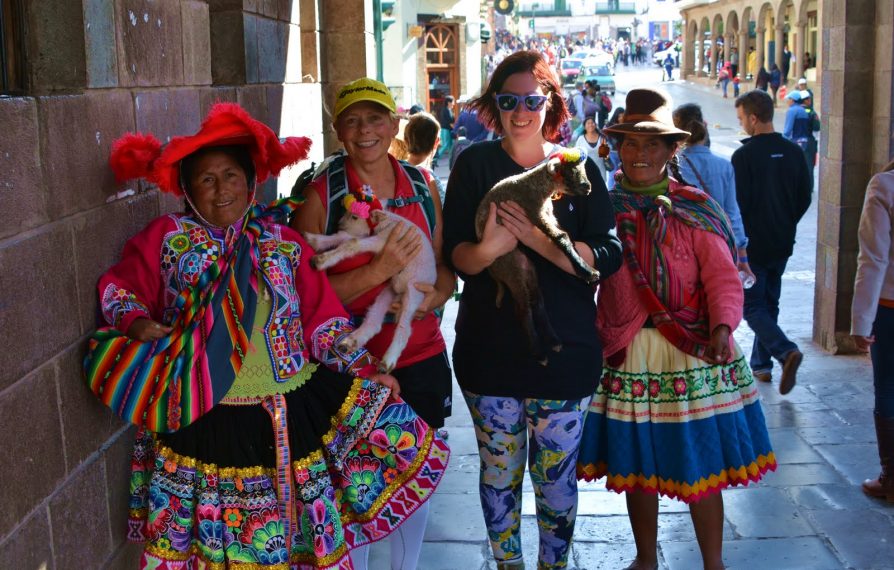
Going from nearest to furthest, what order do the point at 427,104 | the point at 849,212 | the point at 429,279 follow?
the point at 429,279, the point at 849,212, the point at 427,104

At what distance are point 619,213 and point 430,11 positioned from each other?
2580 cm

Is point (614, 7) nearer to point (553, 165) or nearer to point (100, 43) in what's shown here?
point (553, 165)

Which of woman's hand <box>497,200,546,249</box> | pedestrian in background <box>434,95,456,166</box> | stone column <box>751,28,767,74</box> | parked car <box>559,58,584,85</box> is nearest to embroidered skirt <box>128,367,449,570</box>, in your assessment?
woman's hand <box>497,200,546,249</box>

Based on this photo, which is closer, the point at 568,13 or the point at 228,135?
the point at 228,135

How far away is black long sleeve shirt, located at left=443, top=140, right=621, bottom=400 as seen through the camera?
3756 millimetres

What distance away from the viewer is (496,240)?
12.0ft

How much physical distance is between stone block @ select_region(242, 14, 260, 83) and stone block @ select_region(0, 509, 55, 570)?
3059 mm

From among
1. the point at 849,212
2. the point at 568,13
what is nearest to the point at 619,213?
the point at 849,212

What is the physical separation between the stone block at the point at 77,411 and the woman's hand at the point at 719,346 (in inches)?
86.4

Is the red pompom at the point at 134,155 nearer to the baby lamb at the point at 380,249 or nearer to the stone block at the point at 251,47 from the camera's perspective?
the baby lamb at the point at 380,249

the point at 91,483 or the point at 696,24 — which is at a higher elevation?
the point at 696,24

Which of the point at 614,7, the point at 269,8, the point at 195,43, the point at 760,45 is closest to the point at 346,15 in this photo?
the point at 269,8

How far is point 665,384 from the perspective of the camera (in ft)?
13.3

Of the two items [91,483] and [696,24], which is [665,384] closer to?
[91,483]
